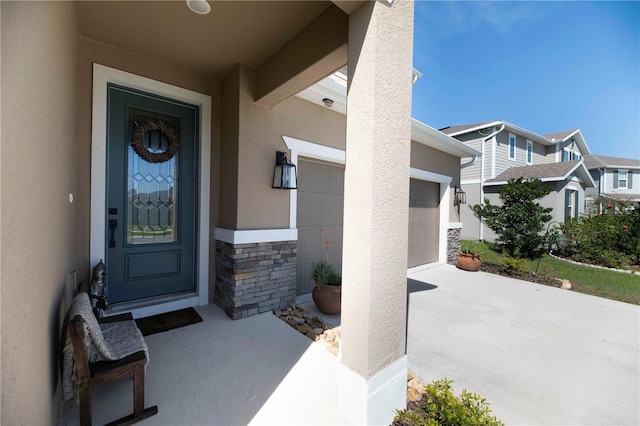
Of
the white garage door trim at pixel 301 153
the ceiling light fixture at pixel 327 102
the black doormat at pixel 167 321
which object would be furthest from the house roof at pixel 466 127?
the black doormat at pixel 167 321

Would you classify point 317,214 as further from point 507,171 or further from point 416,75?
point 507,171

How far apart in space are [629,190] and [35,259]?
94.2 ft

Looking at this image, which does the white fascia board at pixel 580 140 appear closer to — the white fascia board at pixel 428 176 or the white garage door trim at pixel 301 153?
the white fascia board at pixel 428 176

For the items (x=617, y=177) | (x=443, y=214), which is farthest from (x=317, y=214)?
(x=617, y=177)

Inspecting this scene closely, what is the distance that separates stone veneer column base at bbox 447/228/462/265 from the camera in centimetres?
738

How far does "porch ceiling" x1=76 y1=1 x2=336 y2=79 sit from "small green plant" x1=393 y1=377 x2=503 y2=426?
323 centimetres

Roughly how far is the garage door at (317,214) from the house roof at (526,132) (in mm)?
10146

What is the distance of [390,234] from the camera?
188cm

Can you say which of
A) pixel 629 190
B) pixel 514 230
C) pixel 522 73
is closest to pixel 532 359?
pixel 514 230

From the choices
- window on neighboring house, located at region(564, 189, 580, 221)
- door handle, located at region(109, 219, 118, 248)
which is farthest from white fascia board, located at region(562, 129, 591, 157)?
door handle, located at region(109, 219, 118, 248)

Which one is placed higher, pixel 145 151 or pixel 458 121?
pixel 458 121

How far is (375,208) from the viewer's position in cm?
177

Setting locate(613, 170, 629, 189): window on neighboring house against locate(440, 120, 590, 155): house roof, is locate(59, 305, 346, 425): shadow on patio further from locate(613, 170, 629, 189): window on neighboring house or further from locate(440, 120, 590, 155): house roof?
locate(613, 170, 629, 189): window on neighboring house

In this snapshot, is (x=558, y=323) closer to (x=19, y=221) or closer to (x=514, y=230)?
(x=514, y=230)
